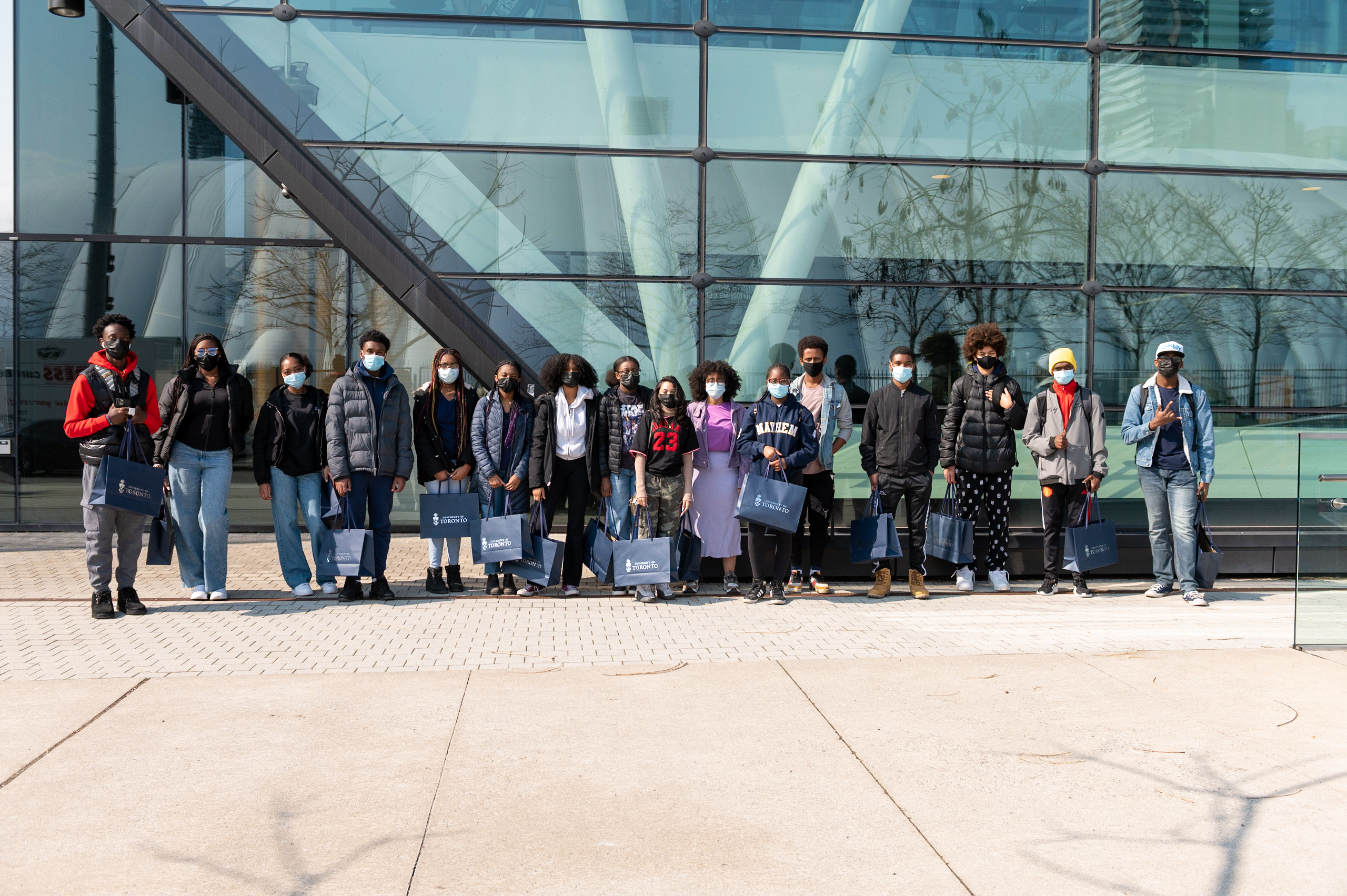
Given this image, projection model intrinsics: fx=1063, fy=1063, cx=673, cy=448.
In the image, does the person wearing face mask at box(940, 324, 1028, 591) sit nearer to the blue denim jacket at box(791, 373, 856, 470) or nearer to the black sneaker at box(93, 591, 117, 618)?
the blue denim jacket at box(791, 373, 856, 470)

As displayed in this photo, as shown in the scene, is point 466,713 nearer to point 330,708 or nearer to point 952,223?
point 330,708

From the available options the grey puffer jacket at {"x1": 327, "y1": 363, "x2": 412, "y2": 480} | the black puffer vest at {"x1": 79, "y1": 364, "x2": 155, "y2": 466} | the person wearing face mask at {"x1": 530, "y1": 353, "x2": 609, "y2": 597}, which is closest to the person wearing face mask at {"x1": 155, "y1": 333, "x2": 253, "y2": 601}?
the black puffer vest at {"x1": 79, "y1": 364, "x2": 155, "y2": 466}

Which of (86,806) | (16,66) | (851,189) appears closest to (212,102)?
(16,66)

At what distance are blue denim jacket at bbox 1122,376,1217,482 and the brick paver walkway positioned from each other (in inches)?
45.1

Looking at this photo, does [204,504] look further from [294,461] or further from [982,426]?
[982,426]

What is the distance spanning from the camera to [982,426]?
348 inches

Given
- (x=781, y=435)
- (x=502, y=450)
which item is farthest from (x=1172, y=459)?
(x=502, y=450)

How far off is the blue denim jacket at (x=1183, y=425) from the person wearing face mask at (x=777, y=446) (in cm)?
268

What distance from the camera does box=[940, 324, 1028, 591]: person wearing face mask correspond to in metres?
8.81

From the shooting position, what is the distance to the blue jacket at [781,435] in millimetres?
8430

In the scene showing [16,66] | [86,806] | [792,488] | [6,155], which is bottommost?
[86,806]

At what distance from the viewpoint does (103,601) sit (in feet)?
24.4

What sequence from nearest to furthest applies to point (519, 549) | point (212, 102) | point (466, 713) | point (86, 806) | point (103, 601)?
point (86, 806), point (466, 713), point (103, 601), point (519, 549), point (212, 102)

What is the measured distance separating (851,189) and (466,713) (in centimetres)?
756
